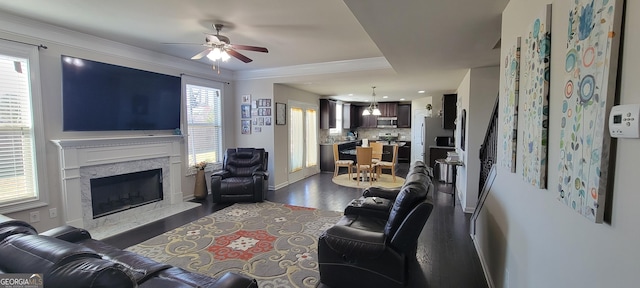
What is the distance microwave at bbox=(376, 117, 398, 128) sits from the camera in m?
10.6

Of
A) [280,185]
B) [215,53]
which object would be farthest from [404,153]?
[215,53]

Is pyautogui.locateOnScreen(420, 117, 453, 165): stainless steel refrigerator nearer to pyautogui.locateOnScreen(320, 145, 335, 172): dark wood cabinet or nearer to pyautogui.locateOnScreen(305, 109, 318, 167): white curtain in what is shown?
pyautogui.locateOnScreen(320, 145, 335, 172): dark wood cabinet

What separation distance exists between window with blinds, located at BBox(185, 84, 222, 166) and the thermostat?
18.0 ft

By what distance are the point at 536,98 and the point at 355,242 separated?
1520 mm

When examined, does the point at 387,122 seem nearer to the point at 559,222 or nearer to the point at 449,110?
the point at 449,110

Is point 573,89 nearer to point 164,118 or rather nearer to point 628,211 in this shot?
point 628,211

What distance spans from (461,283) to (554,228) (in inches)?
60.1

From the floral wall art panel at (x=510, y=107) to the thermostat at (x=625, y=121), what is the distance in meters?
1.06

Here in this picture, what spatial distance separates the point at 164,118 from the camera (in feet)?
15.5

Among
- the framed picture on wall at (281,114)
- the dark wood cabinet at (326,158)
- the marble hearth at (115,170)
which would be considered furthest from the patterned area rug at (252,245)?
the dark wood cabinet at (326,158)

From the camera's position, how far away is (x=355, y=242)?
7.30ft

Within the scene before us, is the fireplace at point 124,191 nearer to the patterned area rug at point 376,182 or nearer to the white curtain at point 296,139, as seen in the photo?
the white curtain at point 296,139

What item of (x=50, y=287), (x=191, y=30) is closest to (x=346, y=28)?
(x=191, y=30)

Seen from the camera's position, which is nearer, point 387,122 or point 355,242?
point 355,242
